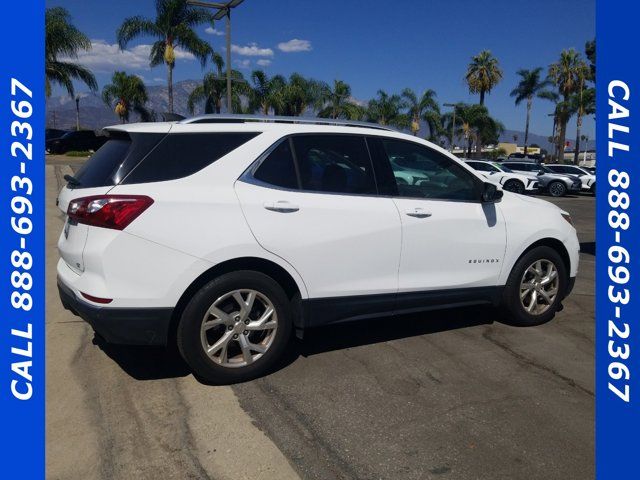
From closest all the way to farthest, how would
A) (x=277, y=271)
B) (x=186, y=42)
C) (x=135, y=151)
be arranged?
(x=135, y=151)
(x=277, y=271)
(x=186, y=42)

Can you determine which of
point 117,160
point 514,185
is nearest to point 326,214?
point 117,160

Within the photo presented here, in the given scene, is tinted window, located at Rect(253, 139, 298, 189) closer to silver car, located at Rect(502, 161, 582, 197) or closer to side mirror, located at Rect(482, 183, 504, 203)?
side mirror, located at Rect(482, 183, 504, 203)

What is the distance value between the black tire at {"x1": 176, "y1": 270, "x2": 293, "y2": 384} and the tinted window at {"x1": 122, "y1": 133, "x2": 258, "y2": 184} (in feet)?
2.47

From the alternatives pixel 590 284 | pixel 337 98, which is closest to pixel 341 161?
pixel 590 284

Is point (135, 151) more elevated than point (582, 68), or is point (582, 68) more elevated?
point (582, 68)

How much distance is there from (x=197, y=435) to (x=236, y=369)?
64 cm

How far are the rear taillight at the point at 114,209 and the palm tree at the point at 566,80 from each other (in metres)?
52.5

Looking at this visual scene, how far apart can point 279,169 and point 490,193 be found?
187 centimetres

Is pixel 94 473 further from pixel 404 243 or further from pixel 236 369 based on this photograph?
pixel 404 243

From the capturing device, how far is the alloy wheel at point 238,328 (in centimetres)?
345

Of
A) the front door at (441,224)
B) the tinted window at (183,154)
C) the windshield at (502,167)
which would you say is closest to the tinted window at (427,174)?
the front door at (441,224)

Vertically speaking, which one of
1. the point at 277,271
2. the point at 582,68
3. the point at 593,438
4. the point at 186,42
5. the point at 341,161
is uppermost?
the point at 582,68

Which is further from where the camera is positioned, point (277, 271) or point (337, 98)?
point (337, 98)

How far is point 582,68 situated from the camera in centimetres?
4978
